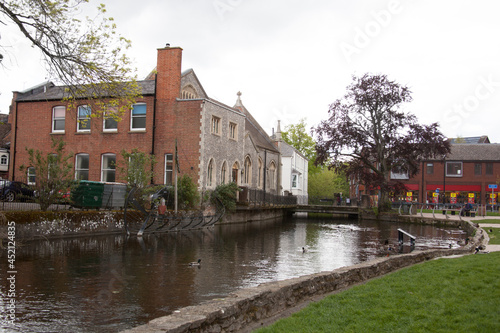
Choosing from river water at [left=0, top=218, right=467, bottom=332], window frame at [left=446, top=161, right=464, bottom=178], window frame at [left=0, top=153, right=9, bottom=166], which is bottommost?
river water at [left=0, top=218, right=467, bottom=332]

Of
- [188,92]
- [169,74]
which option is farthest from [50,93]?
[188,92]

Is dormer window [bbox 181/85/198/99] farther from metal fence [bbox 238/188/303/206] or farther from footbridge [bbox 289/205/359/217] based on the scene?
footbridge [bbox 289/205/359/217]

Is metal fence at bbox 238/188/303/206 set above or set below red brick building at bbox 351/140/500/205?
below

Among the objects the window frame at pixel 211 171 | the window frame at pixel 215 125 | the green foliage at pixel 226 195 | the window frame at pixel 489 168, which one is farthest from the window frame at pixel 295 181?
the green foliage at pixel 226 195

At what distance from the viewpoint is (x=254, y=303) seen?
6383 millimetres

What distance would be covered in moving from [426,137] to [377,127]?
4.85m

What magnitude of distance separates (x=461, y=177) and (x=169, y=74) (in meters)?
48.0

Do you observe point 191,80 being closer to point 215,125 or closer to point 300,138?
point 215,125

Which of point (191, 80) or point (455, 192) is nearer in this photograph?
point (191, 80)

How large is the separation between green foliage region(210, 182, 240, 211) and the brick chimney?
6.67 m

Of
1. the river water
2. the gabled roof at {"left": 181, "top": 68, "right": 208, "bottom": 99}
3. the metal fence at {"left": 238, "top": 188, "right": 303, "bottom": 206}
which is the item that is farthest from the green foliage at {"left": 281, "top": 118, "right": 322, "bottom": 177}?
the river water

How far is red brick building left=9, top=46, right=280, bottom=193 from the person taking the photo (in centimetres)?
2850

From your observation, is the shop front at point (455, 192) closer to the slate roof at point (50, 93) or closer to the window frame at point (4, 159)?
the slate roof at point (50, 93)

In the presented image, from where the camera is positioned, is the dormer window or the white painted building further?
the white painted building
